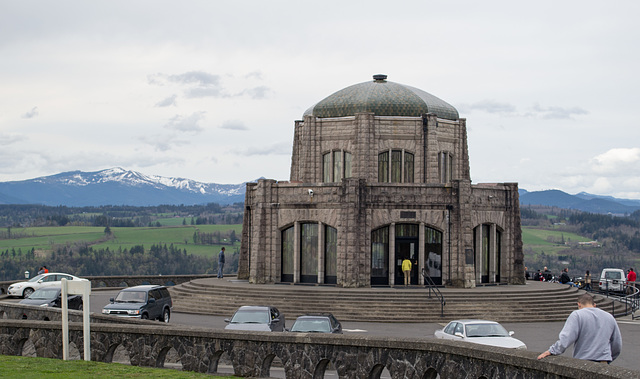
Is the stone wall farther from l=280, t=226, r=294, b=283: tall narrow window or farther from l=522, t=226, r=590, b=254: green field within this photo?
l=522, t=226, r=590, b=254: green field

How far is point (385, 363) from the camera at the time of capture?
1617cm

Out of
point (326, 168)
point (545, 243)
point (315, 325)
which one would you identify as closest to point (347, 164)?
point (326, 168)

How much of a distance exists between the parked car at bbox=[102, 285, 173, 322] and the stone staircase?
5.04 metres

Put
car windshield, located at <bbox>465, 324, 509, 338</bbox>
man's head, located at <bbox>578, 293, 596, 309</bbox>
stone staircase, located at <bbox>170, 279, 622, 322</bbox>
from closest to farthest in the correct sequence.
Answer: man's head, located at <bbox>578, 293, 596, 309</bbox>
car windshield, located at <bbox>465, 324, 509, 338</bbox>
stone staircase, located at <bbox>170, 279, 622, 322</bbox>

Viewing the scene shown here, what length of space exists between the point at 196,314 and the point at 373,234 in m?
9.50

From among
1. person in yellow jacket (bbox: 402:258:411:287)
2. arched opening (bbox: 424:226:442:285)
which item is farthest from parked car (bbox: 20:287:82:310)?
arched opening (bbox: 424:226:442:285)

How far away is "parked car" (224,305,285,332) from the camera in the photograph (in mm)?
24688

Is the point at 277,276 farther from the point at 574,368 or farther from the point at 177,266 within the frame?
the point at 177,266

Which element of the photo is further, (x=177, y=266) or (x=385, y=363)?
(x=177, y=266)

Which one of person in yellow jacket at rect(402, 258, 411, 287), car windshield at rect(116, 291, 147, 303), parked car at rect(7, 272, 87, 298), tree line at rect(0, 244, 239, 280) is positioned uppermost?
person in yellow jacket at rect(402, 258, 411, 287)

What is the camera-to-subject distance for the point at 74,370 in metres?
16.5

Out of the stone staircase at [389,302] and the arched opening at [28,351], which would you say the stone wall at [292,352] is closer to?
the arched opening at [28,351]

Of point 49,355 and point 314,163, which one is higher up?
point 314,163

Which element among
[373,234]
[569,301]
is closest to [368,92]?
[373,234]
